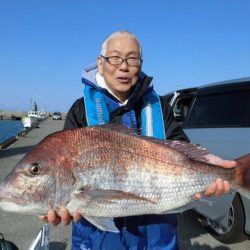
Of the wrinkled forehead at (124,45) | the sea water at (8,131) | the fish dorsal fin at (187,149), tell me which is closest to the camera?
the fish dorsal fin at (187,149)

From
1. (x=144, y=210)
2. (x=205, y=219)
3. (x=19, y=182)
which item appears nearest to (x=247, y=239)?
(x=205, y=219)

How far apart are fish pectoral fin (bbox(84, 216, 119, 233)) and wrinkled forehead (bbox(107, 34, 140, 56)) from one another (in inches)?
44.1

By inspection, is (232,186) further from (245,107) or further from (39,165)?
(245,107)

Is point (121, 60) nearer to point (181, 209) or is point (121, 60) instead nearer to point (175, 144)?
point (175, 144)

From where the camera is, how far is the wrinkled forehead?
3.24m

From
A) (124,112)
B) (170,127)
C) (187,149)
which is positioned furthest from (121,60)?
(187,149)

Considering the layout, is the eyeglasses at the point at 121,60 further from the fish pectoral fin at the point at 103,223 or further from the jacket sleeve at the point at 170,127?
the fish pectoral fin at the point at 103,223

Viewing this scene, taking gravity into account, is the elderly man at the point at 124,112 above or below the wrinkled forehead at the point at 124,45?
below

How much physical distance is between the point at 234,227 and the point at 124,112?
3.73m

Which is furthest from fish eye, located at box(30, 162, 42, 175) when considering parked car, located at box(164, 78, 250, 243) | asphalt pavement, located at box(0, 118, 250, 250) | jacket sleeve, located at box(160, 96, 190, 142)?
asphalt pavement, located at box(0, 118, 250, 250)

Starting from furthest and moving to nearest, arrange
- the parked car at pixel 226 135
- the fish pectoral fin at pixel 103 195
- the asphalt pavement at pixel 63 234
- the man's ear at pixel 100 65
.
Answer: the asphalt pavement at pixel 63 234, the parked car at pixel 226 135, the man's ear at pixel 100 65, the fish pectoral fin at pixel 103 195

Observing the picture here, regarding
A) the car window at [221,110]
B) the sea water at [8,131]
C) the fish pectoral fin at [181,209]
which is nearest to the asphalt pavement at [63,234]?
the car window at [221,110]

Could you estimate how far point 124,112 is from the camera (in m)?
3.27

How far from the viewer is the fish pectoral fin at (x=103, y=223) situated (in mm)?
2836
